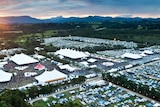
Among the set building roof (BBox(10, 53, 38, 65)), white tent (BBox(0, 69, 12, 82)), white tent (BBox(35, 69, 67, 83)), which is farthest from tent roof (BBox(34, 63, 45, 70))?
white tent (BBox(0, 69, 12, 82))

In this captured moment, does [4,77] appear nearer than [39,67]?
Yes

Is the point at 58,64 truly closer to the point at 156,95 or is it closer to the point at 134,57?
the point at 134,57

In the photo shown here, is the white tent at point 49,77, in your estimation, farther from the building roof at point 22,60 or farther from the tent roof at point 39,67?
the building roof at point 22,60

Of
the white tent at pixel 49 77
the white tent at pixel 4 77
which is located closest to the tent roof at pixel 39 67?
the white tent at pixel 49 77

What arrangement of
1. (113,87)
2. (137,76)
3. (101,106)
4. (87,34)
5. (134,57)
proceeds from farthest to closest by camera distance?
(87,34), (134,57), (137,76), (113,87), (101,106)

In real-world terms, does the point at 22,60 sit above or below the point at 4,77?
above

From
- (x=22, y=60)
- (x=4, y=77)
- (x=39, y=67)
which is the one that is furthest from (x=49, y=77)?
(x=22, y=60)

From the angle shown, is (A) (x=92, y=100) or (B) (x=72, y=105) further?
(A) (x=92, y=100)

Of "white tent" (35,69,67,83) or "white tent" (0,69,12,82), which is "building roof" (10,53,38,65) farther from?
"white tent" (35,69,67,83)

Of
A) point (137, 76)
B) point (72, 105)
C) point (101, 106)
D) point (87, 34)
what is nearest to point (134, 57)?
point (137, 76)

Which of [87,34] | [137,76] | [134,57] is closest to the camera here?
[137,76]

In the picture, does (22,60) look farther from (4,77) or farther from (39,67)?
(4,77)
